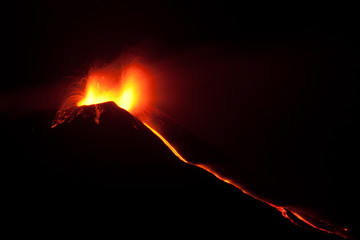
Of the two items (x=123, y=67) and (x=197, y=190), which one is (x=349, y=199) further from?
(x=123, y=67)

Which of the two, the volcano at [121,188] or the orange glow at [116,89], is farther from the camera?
the orange glow at [116,89]

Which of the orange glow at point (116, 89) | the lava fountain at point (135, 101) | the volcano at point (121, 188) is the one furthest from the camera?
the orange glow at point (116, 89)

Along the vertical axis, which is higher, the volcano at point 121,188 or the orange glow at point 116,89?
the orange glow at point 116,89

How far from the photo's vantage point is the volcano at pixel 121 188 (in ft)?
11.0

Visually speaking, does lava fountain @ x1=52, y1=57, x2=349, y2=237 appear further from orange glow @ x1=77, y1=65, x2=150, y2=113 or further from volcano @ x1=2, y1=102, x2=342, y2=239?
volcano @ x1=2, y1=102, x2=342, y2=239

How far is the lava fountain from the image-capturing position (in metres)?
4.79

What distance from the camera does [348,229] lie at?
448 cm

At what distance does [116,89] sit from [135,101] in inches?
21.0

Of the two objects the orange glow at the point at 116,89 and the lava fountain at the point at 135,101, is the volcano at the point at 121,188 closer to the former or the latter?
the lava fountain at the point at 135,101

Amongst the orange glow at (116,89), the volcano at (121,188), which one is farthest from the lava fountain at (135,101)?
the volcano at (121,188)

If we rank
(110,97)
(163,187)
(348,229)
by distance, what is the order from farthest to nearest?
(110,97) → (348,229) → (163,187)

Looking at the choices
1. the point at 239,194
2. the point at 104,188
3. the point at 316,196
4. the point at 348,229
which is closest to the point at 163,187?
the point at 104,188

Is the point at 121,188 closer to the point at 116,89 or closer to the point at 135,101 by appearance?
the point at 116,89

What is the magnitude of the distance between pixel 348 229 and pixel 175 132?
301 cm
